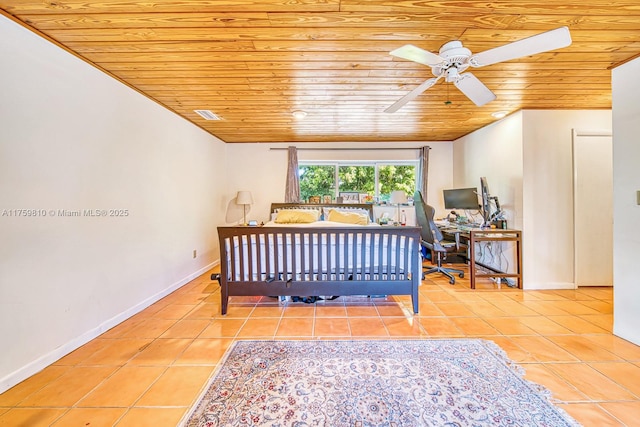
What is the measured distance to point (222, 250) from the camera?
259 cm

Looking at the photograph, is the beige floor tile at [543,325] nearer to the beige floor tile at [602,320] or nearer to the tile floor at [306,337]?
the tile floor at [306,337]

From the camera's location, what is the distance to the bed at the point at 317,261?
2.57 meters

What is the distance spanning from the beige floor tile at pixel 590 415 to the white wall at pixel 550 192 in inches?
88.7

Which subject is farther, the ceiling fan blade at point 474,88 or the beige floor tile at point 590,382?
the ceiling fan blade at point 474,88

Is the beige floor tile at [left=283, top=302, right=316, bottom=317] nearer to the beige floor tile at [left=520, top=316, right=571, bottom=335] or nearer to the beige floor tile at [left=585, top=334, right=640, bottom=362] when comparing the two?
Result: the beige floor tile at [left=520, top=316, right=571, bottom=335]

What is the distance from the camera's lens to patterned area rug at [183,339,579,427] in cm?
137

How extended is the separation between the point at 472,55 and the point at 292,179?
3682mm

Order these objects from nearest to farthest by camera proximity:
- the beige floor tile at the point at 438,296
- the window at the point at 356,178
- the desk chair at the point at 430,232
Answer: the beige floor tile at the point at 438,296, the desk chair at the point at 430,232, the window at the point at 356,178

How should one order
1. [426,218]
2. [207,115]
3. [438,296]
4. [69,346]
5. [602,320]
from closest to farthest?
[69,346], [602,320], [438,296], [207,115], [426,218]

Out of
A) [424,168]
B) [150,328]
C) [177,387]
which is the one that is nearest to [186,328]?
[150,328]

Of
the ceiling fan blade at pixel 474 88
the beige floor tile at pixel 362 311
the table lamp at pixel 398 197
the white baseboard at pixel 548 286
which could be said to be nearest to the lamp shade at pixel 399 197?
the table lamp at pixel 398 197

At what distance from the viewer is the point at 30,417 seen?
1.40 metres

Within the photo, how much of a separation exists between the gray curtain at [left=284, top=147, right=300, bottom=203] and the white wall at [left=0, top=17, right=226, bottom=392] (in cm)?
220

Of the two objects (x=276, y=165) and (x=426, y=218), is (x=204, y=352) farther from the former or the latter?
(x=276, y=165)
